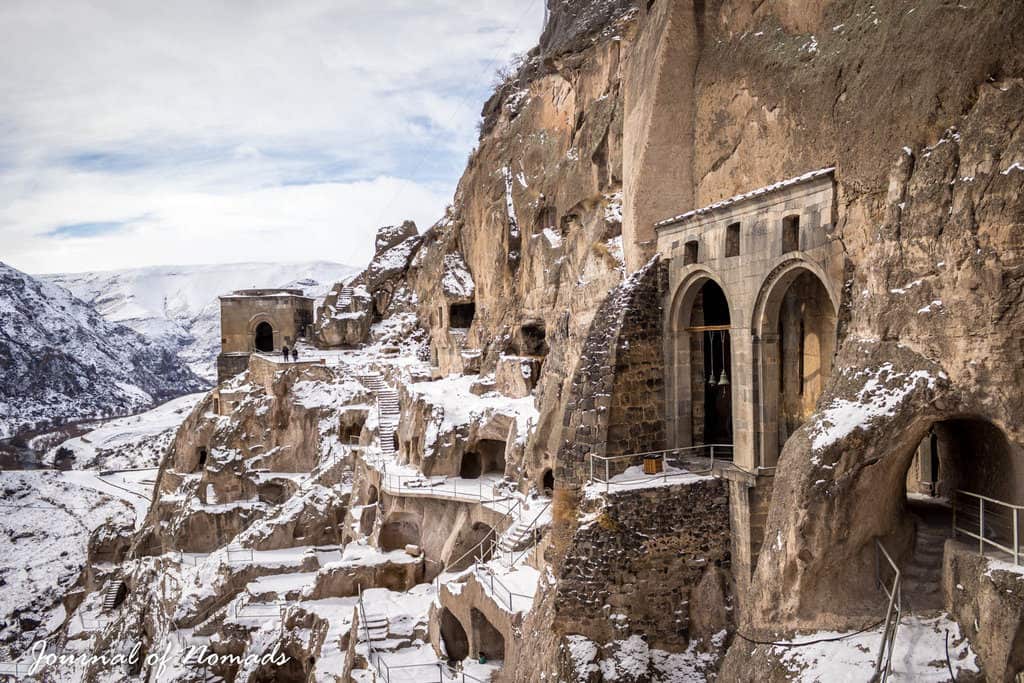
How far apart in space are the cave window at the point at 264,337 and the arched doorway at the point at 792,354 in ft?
131

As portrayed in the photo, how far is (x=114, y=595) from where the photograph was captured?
34906 mm

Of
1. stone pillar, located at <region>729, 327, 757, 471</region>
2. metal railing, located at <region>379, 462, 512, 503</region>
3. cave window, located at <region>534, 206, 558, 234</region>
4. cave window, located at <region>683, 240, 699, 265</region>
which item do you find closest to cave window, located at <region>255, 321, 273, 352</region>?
metal railing, located at <region>379, 462, 512, 503</region>

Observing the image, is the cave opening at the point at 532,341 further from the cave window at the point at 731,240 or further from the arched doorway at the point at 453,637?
the cave window at the point at 731,240

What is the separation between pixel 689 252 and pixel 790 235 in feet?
8.52

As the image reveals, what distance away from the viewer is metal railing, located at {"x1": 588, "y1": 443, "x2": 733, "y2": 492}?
13328 mm

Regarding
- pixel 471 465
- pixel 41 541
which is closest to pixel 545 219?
pixel 471 465

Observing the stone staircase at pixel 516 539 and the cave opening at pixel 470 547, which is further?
the cave opening at pixel 470 547

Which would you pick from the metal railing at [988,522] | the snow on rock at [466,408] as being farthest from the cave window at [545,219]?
the metal railing at [988,522]

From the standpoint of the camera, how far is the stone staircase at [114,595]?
3472 centimetres

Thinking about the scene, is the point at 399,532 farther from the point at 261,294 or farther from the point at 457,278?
the point at 261,294

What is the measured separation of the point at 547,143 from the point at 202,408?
25462 millimetres

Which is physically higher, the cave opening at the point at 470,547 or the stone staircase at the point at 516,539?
the stone staircase at the point at 516,539

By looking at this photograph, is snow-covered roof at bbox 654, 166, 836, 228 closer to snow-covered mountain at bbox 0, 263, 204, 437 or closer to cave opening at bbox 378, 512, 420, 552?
cave opening at bbox 378, 512, 420, 552

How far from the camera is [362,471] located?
30062mm
